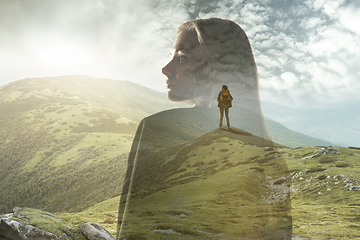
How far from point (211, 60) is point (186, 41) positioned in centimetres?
76

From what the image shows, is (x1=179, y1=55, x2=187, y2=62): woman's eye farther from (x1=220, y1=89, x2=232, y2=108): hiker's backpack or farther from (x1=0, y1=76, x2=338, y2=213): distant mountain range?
(x1=0, y1=76, x2=338, y2=213): distant mountain range

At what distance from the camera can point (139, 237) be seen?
36.1 metres

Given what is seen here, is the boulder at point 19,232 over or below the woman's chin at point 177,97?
below

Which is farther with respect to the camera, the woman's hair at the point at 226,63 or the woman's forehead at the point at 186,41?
the woman's forehead at the point at 186,41

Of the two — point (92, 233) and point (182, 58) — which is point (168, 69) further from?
point (92, 233)

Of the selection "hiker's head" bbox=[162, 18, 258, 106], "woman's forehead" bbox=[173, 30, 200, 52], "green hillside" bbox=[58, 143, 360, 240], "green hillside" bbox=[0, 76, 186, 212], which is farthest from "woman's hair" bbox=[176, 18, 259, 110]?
"green hillside" bbox=[0, 76, 186, 212]

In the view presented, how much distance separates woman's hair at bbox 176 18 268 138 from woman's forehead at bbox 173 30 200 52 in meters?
0.10

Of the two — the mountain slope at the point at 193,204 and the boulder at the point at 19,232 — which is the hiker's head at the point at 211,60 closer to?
the boulder at the point at 19,232

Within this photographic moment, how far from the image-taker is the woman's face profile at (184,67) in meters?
4.73

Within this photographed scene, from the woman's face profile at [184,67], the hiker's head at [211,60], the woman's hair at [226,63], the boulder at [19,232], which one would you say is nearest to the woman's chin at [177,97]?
the woman's face profile at [184,67]

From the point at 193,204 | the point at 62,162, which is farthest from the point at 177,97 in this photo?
the point at 62,162

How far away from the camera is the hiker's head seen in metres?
4.58

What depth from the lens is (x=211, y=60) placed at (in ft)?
15.3

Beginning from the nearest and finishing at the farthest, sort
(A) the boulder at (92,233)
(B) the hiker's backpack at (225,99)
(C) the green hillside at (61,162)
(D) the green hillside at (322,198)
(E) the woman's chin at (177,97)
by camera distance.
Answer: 1. (B) the hiker's backpack at (225,99)
2. (E) the woman's chin at (177,97)
3. (A) the boulder at (92,233)
4. (D) the green hillside at (322,198)
5. (C) the green hillside at (61,162)
